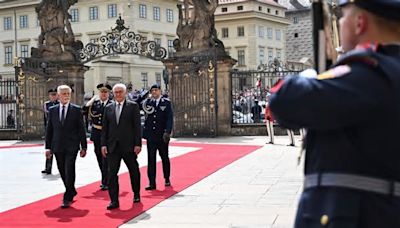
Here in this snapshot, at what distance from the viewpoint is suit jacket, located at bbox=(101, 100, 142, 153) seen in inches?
350

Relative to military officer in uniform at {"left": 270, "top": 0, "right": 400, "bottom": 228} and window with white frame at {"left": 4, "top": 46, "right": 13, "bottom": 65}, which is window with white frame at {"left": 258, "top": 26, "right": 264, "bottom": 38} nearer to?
window with white frame at {"left": 4, "top": 46, "right": 13, "bottom": 65}

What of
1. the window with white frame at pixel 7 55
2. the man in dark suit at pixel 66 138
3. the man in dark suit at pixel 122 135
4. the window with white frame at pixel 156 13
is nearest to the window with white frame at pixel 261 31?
the window with white frame at pixel 156 13

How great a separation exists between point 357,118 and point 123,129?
6.85 m

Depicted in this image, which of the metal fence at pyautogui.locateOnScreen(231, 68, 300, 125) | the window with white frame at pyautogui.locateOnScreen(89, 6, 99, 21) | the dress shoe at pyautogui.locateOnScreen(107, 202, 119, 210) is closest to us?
the dress shoe at pyautogui.locateOnScreen(107, 202, 119, 210)

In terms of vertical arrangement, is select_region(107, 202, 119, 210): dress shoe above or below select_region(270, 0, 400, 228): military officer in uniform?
below

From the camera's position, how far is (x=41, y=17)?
80.7ft

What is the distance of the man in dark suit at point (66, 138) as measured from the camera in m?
9.04

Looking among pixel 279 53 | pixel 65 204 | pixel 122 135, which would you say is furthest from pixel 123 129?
pixel 279 53

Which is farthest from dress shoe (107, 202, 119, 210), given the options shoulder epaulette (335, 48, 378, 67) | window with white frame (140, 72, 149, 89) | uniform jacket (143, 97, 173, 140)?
window with white frame (140, 72, 149, 89)

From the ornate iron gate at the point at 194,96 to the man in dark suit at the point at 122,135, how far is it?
13345 mm

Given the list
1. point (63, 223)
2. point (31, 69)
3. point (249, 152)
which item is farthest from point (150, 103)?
point (31, 69)

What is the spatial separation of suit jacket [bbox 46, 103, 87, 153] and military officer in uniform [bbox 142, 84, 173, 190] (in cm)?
146

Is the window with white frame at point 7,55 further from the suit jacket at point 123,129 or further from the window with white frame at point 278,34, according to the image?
the suit jacket at point 123,129

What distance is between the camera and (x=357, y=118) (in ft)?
7.52
